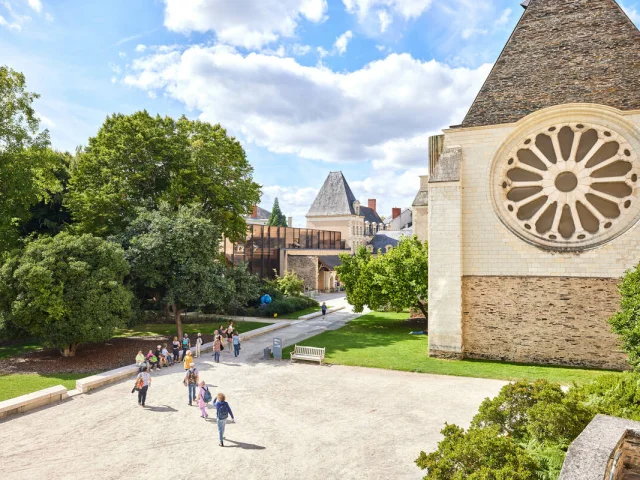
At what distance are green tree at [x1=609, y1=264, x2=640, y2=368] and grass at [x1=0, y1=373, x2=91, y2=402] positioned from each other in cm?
1711

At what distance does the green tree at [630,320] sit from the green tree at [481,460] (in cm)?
761

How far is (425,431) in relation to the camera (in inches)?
401

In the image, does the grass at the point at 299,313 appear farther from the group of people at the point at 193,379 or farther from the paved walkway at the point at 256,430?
the paved walkway at the point at 256,430

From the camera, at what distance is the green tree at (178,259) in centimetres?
1961

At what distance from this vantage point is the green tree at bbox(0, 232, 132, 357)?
1547 cm

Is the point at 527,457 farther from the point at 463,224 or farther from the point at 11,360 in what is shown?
the point at 11,360

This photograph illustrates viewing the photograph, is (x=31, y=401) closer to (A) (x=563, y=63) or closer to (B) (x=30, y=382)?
(B) (x=30, y=382)

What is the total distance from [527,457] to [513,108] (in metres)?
15.8

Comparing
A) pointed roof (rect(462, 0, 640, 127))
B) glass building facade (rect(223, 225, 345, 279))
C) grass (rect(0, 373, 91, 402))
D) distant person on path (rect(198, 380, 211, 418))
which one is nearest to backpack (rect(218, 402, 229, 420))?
distant person on path (rect(198, 380, 211, 418))

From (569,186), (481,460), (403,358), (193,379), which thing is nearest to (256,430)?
(193,379)

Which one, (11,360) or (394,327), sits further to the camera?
(394,327)

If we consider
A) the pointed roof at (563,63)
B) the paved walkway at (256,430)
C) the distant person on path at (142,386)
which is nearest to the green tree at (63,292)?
the paved walkway at (256,430)

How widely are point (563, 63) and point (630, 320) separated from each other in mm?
11133

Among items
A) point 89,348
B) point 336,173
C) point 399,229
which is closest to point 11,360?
point 89,348
